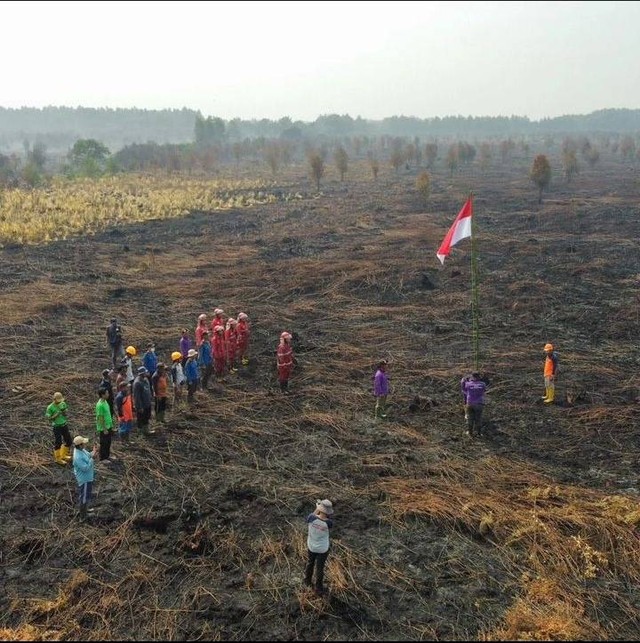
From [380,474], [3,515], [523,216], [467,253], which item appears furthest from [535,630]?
[523,216]

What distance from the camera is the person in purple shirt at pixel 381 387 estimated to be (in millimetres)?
9515

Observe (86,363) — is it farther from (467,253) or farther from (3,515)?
(467,253)

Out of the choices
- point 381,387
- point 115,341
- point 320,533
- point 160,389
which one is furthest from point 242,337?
point 320,533

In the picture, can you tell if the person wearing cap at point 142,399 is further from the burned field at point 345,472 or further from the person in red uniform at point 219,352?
the person in red uniform at point 219,352

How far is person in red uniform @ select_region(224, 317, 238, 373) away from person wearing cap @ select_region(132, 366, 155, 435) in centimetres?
274

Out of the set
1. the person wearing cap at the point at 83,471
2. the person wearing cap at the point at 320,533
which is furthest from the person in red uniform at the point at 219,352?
the person wearing cap at the point at 320,533

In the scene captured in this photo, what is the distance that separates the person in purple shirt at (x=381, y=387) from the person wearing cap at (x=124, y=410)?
13.2 ft

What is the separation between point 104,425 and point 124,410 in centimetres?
67

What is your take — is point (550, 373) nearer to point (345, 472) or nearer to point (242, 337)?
point (345, 472)

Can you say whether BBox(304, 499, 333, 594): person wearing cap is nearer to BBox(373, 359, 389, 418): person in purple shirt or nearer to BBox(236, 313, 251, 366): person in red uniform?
BBox(373, 359, 389, 418): person in purple shirt

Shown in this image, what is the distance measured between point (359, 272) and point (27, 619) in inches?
594

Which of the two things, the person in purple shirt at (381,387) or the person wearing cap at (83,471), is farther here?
the person in purple shirt at (381,387)

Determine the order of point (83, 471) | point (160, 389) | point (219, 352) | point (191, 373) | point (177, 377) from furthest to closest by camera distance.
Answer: point (219, 352) < point (191, 373) < point (177, 377) < point (160, 389) < point (83, 471)

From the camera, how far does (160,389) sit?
9.20 m
